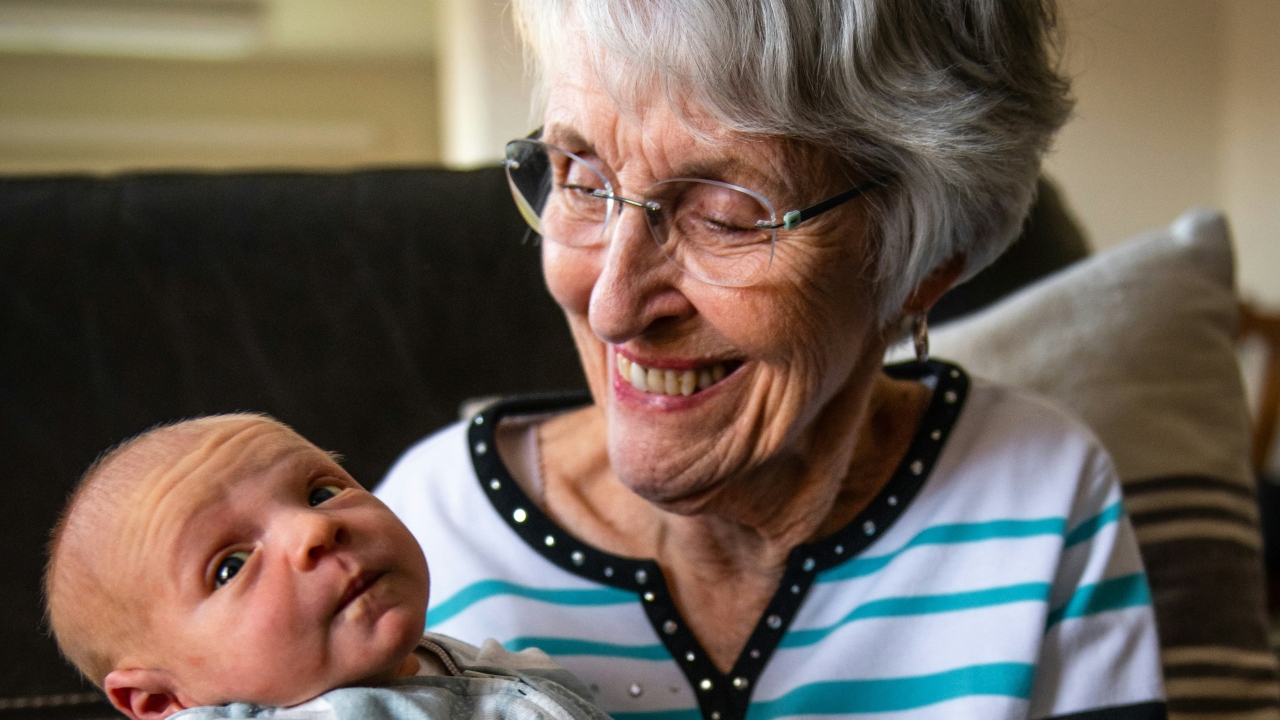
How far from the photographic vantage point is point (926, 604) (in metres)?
1.18

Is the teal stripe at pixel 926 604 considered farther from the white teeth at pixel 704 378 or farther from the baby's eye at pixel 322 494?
the baby's eye at pixel 322 494

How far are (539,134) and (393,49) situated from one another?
23.0 ft

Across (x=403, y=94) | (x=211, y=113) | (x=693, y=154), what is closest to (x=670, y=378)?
(x=693, y=154)

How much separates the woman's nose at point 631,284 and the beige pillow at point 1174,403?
2.80ft

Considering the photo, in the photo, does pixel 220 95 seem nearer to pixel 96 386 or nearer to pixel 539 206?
pixel 96 386

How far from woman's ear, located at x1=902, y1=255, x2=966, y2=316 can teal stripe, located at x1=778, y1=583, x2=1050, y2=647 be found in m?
0.33

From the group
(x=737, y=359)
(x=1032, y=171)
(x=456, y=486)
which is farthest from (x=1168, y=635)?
(x=456, y=486)

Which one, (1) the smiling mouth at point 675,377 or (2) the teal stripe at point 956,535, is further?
(2) the teal stripe at point 956,535

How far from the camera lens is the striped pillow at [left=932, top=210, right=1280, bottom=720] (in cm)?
149

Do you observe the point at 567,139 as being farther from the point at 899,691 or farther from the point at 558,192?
the point at 899,691

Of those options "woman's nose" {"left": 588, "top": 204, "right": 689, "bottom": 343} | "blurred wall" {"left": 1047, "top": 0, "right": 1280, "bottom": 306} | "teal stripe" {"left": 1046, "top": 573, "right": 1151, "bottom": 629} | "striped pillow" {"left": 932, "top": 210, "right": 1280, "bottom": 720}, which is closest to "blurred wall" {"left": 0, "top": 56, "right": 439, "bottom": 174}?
"blurred wall" {"left": 1047, "top": 0, "right": 1280, "bottom": 306}

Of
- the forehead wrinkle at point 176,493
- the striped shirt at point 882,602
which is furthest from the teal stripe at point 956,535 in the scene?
the forehead wrinkle at point 176,493

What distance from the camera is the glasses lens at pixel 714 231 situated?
1.03 metres

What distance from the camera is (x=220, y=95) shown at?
24.8ft
